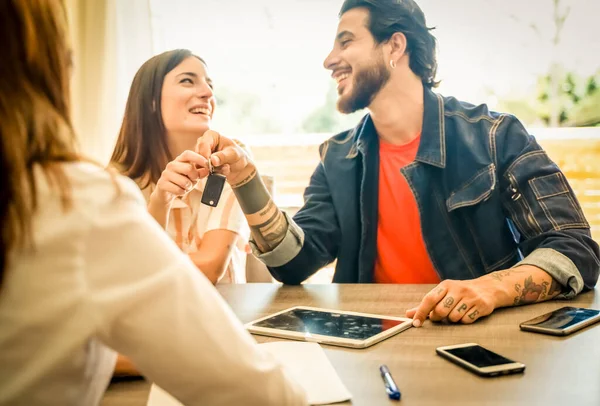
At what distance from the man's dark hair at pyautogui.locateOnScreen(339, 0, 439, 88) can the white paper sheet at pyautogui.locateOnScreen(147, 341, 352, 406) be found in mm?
1201

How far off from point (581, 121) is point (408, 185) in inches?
61.5

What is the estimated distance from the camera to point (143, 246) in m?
0.48

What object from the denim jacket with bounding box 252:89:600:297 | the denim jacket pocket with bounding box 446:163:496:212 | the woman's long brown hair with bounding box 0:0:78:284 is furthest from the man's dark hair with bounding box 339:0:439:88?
the woman's long brown hair with bounding box 0:0:78:284

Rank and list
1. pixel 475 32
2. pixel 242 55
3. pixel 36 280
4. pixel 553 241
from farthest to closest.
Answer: pixel 242 55 < pixel 475 32 < pixel 553 241 < pixel 36 280

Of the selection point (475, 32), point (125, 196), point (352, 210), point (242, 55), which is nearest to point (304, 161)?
point (242, 55)

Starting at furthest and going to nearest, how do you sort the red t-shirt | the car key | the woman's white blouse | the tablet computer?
the red t-shirt → the car key → the tablet computer → the woman's white blouse

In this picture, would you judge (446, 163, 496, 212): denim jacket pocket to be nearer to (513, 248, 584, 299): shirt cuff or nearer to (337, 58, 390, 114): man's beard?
(513, 248, 584, 299): shirt cuff

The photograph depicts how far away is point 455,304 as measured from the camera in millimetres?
1055

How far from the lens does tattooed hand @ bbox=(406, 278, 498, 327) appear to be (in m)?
1.04

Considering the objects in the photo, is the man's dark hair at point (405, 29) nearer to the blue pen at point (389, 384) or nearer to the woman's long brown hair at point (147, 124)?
the woman's long brown hair at point (147, 124)

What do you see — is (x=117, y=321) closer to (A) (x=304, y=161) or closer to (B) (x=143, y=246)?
(B) (x=143, y=246)

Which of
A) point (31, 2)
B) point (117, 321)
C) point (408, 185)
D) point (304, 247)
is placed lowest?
point (304, 247)

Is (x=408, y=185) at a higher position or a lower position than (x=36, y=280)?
lower

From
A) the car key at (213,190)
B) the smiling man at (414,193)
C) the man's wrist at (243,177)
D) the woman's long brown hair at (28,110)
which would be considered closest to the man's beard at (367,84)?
the smiling man at (414,193)
